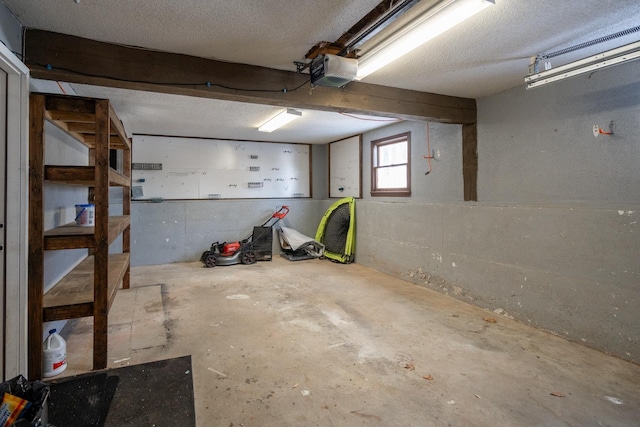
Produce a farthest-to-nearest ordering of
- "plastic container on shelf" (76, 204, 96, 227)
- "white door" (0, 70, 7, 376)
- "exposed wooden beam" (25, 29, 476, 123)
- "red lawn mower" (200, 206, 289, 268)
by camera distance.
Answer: "red lawn mower" (200, 206, 289, 268)
"plastic container on shelf" (76, 204, 96, 227)
"exposed wooden beam" (25, 29, 476, 123)
"white door" (0, 70, 7, 376)

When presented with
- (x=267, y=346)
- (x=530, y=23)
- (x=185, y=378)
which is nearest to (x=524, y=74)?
(x=530, y=23)

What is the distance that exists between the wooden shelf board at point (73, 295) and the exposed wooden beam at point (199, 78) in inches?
59.7

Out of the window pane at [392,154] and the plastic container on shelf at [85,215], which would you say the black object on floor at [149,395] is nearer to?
the plastic container on shelf at [85,215]

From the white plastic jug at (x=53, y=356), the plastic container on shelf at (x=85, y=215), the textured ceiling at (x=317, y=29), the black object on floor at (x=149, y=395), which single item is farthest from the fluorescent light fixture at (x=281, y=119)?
the white plastic jug at (x=53, y=356)

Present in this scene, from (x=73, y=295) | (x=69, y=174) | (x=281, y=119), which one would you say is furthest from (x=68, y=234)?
(x=281, y=119)

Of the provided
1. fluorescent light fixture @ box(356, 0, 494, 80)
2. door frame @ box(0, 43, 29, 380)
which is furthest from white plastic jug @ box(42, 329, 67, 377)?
fluorescent light fixture @ box(356, 0, 494, 80)

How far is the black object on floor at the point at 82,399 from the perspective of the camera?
1790 mm

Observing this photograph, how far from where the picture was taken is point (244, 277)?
4.86 m

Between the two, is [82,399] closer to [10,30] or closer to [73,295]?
[73,295]

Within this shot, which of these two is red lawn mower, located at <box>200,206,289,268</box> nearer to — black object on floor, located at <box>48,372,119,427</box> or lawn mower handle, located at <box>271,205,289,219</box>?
lawn mower handle, located at <box>271,205,289,219</box>

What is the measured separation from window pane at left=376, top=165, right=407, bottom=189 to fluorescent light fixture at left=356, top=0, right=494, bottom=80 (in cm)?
270

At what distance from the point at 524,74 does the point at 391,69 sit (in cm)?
123

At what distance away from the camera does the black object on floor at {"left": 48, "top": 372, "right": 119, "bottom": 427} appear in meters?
1.79

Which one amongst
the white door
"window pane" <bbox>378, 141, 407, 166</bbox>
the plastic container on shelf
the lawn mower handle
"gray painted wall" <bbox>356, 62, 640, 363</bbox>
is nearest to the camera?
the white door
